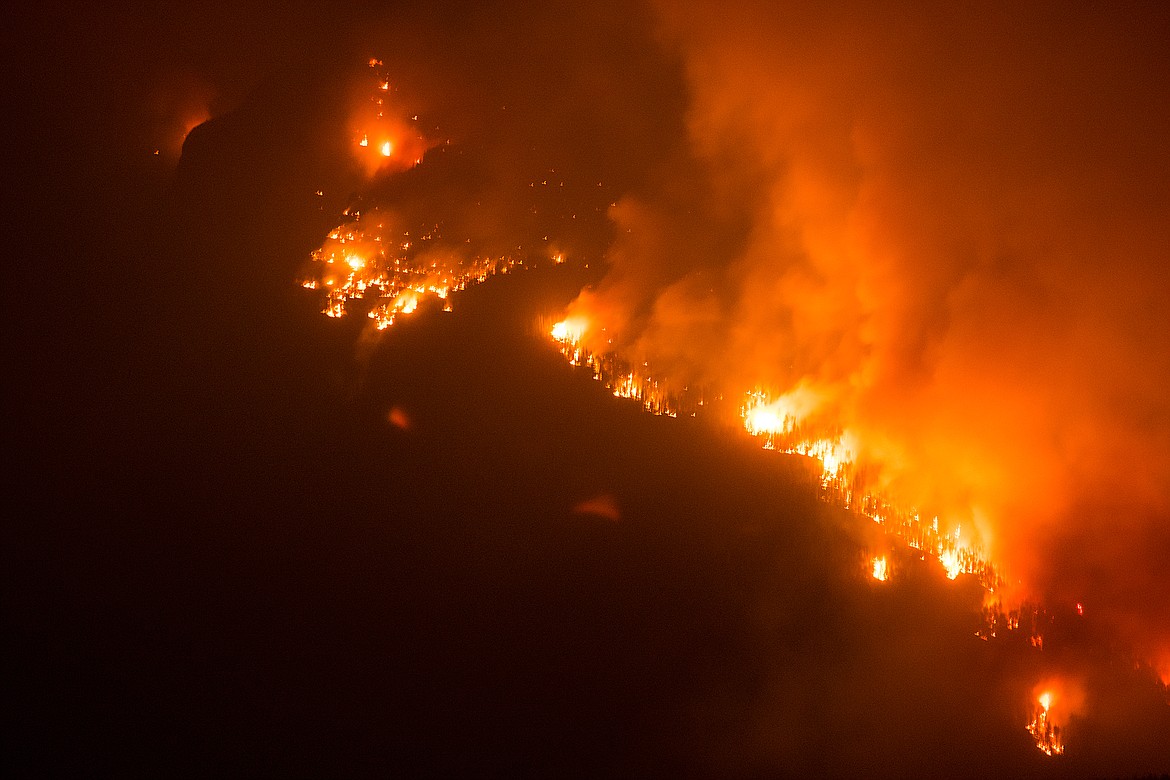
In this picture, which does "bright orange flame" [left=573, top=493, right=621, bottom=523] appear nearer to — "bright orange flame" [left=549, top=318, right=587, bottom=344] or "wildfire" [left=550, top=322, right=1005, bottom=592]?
"wildfire" [left=550, top=322, right=1005, bottom=592]

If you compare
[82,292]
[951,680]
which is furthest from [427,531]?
[951,680]

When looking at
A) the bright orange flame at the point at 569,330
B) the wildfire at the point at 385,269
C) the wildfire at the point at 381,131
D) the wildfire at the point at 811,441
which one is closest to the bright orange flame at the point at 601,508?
the wildfire at the point at 811,441

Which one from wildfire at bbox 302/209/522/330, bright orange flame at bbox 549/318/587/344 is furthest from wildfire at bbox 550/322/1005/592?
wildfire at bbox 302/209/522/330

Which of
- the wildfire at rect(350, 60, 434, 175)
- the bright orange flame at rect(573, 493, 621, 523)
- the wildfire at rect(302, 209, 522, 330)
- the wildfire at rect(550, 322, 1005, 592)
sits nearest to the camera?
the bright orange flame at rect(573, 493, 621, 523)

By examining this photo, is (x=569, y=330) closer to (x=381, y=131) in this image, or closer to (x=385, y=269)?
(x=385, y=269)

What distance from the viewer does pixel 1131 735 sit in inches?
299

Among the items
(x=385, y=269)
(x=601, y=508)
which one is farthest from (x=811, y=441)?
(x=385, y=269)

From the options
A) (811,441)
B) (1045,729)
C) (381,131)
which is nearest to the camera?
(1045,729)

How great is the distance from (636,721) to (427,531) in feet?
8.06

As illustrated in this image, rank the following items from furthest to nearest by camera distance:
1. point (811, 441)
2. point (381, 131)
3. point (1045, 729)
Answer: point (381, 131) < point (811, 441) < point (1045, 729)

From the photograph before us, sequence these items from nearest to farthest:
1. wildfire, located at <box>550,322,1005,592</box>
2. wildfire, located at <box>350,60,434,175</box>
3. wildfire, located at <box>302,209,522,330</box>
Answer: wildfire, located at <box>550,322,1005,592</box> < wildfire, located at <box>302,209,522,330</box> < wildfire, located at <box>350,60,434,175</box>

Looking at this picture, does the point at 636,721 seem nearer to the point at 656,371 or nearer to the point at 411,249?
the point at 656,371

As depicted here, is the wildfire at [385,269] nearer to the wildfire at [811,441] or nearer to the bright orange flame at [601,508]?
the wildfire at [811,441]

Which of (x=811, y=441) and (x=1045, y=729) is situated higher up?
(x=811, y=441)
